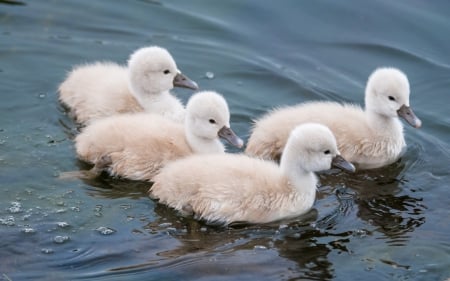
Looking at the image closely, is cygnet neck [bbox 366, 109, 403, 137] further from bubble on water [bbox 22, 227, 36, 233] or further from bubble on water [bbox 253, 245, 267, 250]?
bubble on water [bbox 22, 227, 36, 233]

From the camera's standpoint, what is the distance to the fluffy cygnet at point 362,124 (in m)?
8.76

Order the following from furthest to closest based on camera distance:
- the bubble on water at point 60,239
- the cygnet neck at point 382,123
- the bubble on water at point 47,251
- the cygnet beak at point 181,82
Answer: the cygnet beak at point 181,82
the cygnet neck at point 382,123
the bubble on water at point 60,239
the bubble on water at point 47,251

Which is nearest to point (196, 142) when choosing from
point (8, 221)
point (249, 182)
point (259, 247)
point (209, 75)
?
point (249, 182)

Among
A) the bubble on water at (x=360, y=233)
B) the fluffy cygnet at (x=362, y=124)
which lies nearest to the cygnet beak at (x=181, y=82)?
the fluffy cygnet at (x=362, y=124)

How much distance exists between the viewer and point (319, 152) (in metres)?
7.86

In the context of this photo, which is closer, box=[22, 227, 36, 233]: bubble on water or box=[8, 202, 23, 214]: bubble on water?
box=[22, 227, 36, 233]: bubble on water

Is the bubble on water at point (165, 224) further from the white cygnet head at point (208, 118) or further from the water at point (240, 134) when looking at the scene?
the white cygnet head at point (208, 118)

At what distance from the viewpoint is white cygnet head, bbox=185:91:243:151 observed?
8281 mm

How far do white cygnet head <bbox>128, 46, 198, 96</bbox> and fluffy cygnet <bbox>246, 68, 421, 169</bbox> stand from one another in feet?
2.73

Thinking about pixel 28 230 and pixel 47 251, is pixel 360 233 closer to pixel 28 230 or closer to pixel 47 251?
pixel 47 251

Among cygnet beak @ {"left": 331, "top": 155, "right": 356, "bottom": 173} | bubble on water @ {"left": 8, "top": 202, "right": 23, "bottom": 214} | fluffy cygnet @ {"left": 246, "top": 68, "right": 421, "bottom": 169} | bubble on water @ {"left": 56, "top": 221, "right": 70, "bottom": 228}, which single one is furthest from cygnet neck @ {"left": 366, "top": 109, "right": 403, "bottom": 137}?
bubble on water @ {"left": 8, "top": 202, "right": 23, "bottom": 214}

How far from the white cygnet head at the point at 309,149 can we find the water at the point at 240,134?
396mm

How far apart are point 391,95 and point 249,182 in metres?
1.72

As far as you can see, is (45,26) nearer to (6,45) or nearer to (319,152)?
(6,45)
